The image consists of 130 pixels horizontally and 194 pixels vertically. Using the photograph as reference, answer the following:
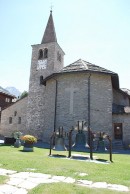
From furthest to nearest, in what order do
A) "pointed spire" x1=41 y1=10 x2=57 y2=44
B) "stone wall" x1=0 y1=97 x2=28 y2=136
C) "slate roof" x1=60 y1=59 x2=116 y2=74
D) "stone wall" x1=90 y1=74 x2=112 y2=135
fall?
"pointed spire" x1=41 y1=10 x2=57 y2=44
"stone wall" x1=0 y1=97 x2=28 y2=136
"slate roof" x1=60 y1=59 x2=116 y2=74
"stone wall" x1=90 y1=74 x2=112 y2=135

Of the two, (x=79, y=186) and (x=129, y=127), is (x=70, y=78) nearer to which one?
(x=129, y=127)

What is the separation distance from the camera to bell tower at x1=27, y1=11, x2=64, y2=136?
2822 centimetres

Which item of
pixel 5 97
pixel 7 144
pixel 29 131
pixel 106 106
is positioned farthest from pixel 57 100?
pixel 5 97

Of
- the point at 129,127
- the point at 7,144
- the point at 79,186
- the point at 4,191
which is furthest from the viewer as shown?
the point at 129,127

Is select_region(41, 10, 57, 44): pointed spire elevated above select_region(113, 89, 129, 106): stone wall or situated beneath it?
elevated above

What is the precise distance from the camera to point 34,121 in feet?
92.4

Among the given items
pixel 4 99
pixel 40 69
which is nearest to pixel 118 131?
pixel 40 69

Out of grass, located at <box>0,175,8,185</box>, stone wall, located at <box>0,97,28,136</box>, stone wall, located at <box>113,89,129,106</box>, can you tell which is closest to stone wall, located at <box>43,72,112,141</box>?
stone wall, located at <box>113,89,129,106</box>

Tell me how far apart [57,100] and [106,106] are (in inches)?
206

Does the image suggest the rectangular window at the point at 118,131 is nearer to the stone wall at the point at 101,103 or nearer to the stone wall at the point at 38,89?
the stone wall at the point at 101,103

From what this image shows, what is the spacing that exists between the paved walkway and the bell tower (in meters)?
21.4

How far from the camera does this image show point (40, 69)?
30.3 meters

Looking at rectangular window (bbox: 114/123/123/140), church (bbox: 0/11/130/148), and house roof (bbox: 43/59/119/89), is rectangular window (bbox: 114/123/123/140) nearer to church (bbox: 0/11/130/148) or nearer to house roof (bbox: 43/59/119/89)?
church (bbox: 0/11/130/148)

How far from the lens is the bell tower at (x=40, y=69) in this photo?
92.6 ft
